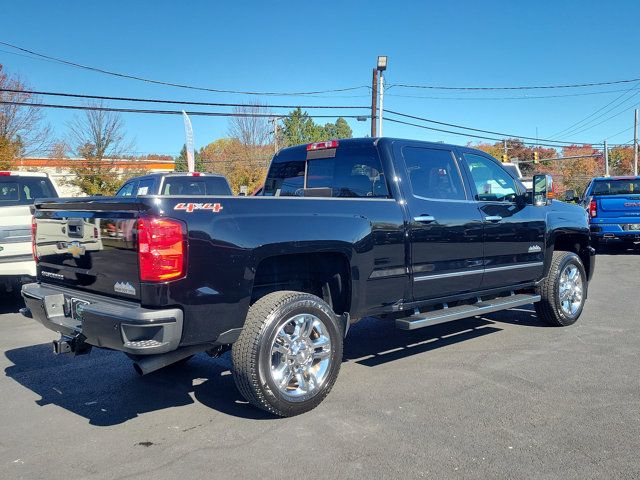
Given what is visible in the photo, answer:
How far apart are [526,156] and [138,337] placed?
68.6 m

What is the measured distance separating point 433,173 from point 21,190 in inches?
249

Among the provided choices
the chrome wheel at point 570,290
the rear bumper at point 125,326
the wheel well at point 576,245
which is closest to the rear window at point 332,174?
the rear bumper at point 125,326

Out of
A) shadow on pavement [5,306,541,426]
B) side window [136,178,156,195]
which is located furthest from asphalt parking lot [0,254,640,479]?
side window [136,178,156,195]

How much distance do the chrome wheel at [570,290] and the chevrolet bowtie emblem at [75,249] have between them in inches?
205

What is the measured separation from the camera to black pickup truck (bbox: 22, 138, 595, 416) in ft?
11.3

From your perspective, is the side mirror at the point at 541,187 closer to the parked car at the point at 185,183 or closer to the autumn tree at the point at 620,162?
the parked car at the point at 185,183

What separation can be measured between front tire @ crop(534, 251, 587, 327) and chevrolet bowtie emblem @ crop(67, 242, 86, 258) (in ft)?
16.1

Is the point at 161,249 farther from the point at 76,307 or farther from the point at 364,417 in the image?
the point at 364,417

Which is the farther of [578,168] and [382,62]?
[578,168]

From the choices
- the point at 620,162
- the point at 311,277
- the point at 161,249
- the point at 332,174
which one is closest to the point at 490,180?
the point at 332,174

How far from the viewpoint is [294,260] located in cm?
427

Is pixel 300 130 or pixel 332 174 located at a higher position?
pixel 300 130

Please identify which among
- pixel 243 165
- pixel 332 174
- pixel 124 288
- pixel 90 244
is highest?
pixel 243 165

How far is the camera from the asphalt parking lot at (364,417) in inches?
129
